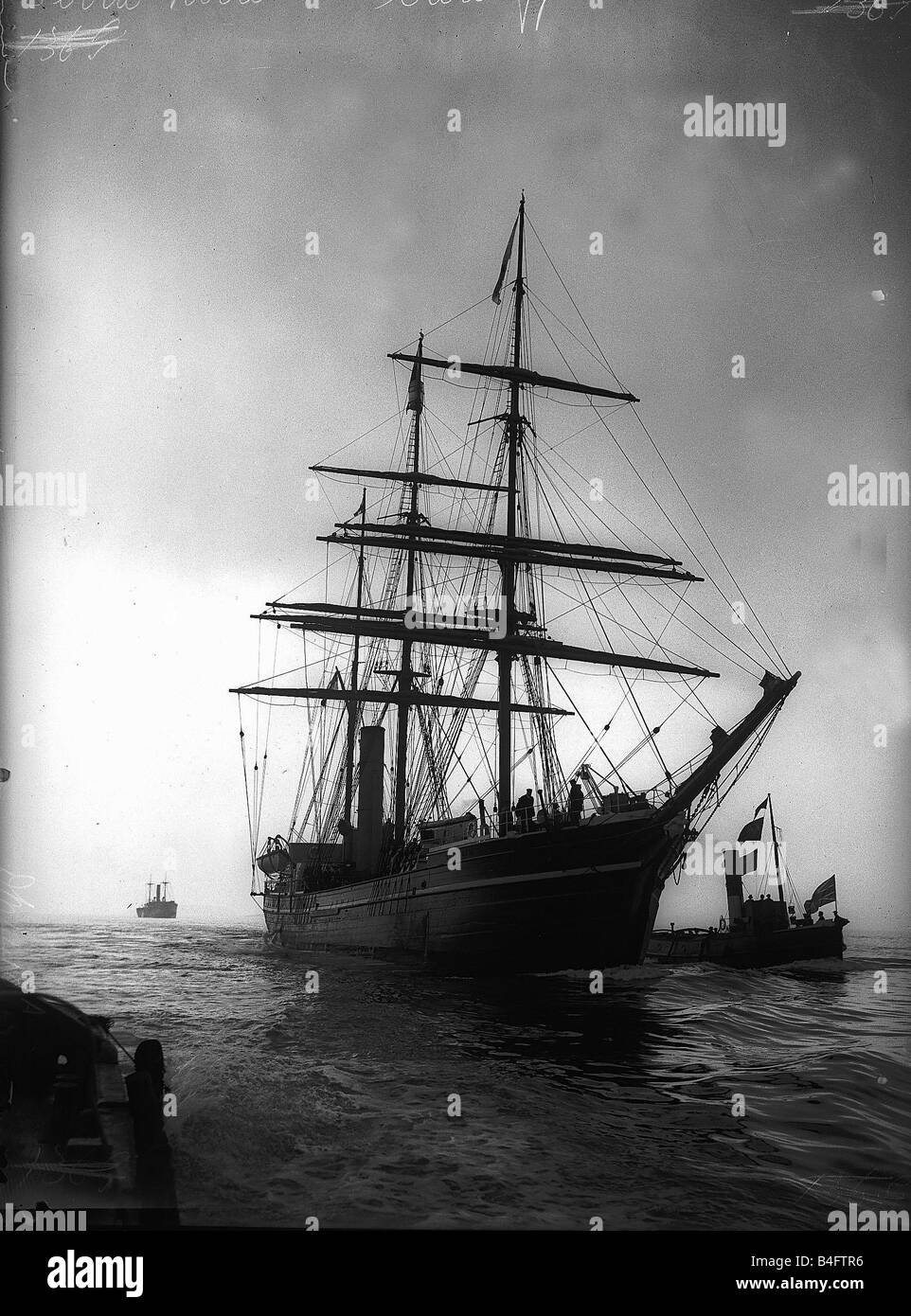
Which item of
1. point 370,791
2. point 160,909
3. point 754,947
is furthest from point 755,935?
point 160,909

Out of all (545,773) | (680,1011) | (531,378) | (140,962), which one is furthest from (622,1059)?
(140,962)

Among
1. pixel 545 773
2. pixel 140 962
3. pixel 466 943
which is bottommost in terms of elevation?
pixel 140 962

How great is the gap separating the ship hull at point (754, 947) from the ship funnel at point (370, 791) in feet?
46.0

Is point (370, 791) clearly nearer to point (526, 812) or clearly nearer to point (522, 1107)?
point (526, 812)

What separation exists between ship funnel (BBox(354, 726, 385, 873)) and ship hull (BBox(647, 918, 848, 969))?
46.0 ft

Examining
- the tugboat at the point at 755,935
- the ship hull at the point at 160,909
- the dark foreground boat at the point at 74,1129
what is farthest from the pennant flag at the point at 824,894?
the ship hull at the point at 160,909

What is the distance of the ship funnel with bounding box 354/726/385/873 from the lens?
138 feet

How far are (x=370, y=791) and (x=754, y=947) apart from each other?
1964 centimetres

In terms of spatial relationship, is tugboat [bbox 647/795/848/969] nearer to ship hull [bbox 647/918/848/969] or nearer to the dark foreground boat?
ship hull [bbox 647/918/848/969]

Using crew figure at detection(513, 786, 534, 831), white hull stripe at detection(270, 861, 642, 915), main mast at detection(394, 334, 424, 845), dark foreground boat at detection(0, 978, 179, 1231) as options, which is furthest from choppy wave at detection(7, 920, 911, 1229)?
main mast at detection(394, 334, 424, 845)

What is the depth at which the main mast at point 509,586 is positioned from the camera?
96.6 ft

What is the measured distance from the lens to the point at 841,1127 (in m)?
11.4
